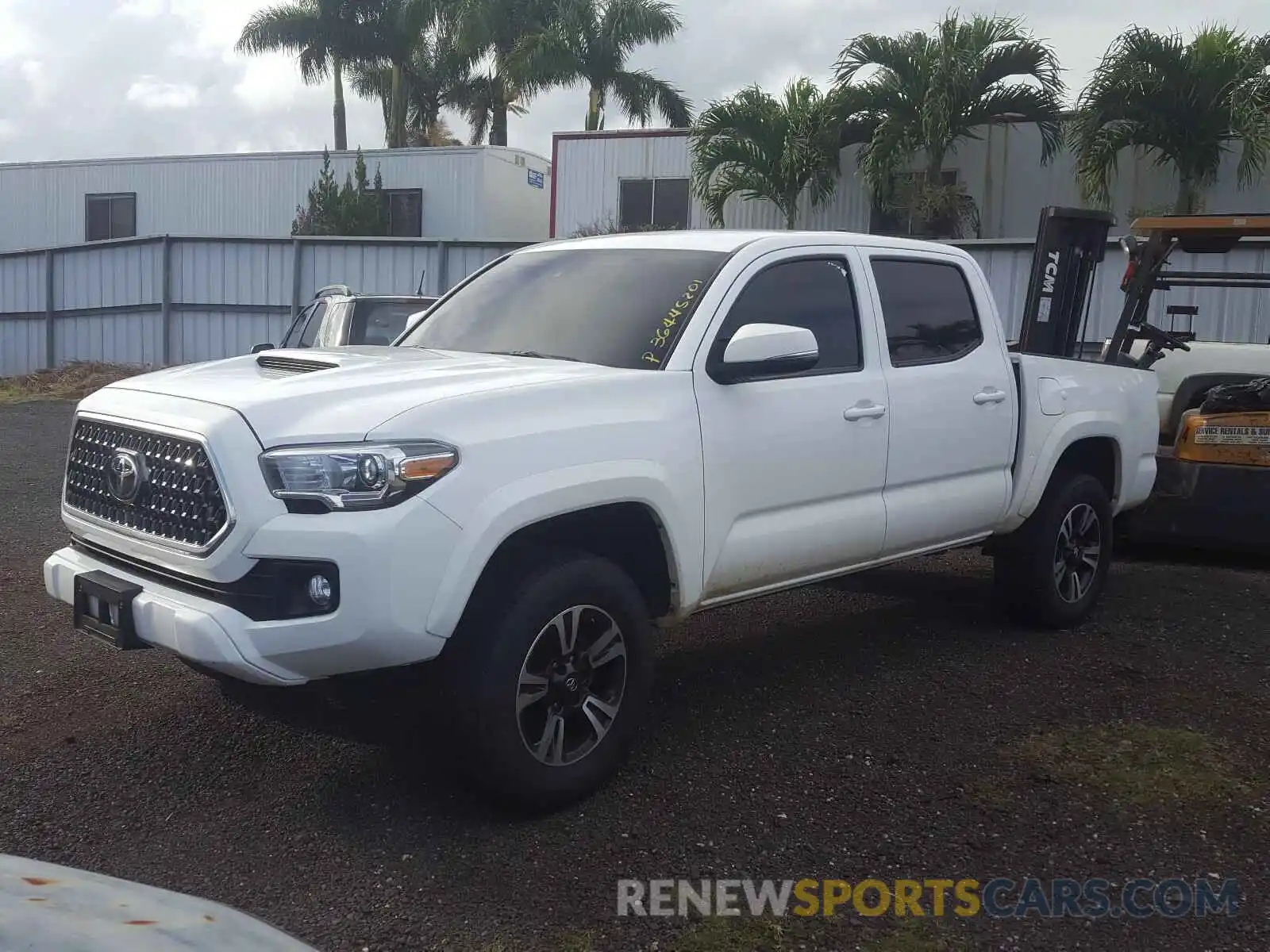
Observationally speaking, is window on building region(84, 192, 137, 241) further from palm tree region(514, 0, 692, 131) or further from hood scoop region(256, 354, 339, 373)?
hood scoop region(256, 354, 339, 373)

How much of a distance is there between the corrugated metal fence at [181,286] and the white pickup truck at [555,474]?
46.8 ft

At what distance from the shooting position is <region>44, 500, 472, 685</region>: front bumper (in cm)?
356

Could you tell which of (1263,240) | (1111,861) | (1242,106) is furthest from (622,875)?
(1242,106)

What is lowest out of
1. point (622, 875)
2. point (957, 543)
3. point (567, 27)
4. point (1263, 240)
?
point (622, 875)

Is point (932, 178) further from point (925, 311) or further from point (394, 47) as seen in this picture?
point (394, 47)

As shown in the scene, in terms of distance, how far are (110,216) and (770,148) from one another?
16164mm

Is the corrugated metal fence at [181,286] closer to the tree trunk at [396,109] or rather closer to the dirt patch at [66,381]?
the dirt patch at [66,381]

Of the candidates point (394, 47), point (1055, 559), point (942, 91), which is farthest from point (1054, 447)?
point (394, 47)

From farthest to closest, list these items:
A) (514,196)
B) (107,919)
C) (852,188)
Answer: (514,196)
(852,188)
(107,919)

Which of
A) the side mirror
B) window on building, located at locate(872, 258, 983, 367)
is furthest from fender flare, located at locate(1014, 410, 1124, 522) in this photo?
the side mirror

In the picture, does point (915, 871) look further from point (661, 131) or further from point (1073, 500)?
point (661, 131)

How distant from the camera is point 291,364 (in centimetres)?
441

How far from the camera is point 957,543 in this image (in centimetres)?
577

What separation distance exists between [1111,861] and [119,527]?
317 centimetres
